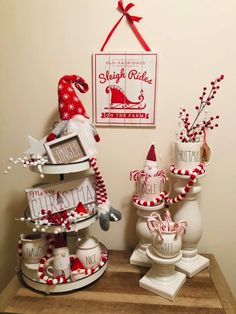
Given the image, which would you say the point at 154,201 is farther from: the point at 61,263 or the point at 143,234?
the point at 61,263

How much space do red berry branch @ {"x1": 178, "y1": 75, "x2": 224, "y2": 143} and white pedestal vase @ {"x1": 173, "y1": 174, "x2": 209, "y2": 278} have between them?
158 mm

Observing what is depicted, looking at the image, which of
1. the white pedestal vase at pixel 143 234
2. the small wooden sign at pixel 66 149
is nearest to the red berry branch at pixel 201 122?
the white pedestal vase at pixel 143 234

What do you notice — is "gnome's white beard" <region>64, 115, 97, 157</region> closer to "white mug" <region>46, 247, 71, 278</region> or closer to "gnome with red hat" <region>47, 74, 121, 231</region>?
"gnome with red hat" <region>47, 74, 121, 231</region>

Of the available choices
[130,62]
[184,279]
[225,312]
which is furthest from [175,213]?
[130,62]

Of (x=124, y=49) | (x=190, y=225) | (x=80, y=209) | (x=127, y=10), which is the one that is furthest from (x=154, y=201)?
(x=127, y=10)

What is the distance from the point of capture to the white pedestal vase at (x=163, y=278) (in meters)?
0.92

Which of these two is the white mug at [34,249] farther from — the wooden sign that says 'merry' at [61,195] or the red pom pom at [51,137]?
the red pom pom at [51,137]

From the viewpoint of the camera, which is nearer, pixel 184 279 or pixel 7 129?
pixel 184 279

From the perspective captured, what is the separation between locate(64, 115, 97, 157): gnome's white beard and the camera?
0.95 m

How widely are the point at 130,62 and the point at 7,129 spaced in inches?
22.0

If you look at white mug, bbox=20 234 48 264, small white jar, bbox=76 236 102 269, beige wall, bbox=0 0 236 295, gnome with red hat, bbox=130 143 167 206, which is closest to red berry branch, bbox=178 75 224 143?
beige wall, bbox=0 0 236 295

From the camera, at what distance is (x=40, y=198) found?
0.95m

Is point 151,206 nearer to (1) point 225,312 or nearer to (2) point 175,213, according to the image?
(2) point 175,213

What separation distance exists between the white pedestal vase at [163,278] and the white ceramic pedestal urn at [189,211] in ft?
0.26
